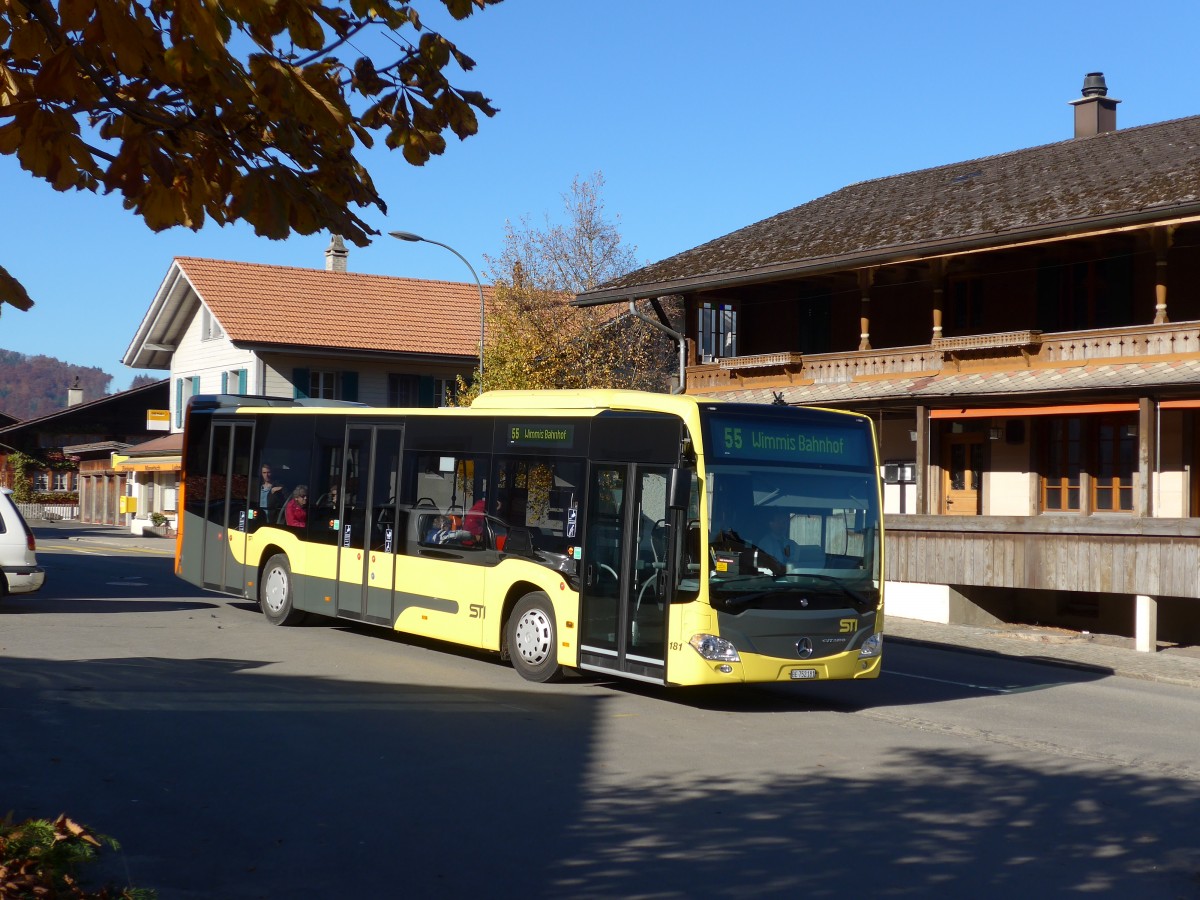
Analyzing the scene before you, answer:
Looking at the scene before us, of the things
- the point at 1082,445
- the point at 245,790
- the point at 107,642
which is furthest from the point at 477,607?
the point at 1082,445

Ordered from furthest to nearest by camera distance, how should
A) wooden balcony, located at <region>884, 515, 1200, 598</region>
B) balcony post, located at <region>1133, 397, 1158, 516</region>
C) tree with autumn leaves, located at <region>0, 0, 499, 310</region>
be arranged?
balcony post, located at <region>1133, 397, 1158, 516</region> < wooden balcony, located at <region>884, 515, 1200, 598</region> < tree with autumn leaves, located at <region>0, 0, 499, 310</region>

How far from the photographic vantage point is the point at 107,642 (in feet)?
53.7

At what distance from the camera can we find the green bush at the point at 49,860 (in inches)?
235

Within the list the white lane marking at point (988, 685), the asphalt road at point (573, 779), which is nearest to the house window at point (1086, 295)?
the white lane marking at point (988, 685)

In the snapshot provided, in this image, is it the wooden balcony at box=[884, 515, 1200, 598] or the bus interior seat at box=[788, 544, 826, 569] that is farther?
the wooden balcony at box=[884, 515, 1200, 598]

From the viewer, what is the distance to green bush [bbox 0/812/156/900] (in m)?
5.97

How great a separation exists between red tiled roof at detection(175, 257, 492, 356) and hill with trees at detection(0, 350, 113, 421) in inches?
4920

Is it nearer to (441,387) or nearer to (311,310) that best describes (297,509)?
(311,310)

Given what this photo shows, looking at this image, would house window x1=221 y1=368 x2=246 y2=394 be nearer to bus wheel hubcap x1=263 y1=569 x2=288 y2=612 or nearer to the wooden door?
the wooden door

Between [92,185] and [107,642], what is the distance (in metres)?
10.8

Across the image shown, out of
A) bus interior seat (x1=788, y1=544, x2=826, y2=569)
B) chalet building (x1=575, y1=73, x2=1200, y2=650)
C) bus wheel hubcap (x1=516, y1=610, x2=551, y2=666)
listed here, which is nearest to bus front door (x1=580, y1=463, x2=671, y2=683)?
bus wheel hubcap (x1=516, y1=610, x2=551, y2=666)

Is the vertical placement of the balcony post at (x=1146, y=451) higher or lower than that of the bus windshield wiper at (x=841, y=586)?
higher

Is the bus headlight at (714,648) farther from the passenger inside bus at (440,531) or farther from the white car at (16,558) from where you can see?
the white car at (16,558)

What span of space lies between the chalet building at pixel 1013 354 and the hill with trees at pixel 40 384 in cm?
14824
